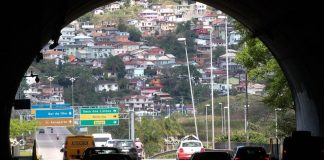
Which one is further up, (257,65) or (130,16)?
(130,16)

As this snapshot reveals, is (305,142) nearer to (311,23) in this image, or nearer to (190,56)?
(311,23)

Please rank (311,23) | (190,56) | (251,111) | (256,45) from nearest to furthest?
(311,23), (256,45), (251,111), (190,56)

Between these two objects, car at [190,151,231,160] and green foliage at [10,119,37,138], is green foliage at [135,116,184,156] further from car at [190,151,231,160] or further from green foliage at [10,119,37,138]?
car at [190,151,231,160]

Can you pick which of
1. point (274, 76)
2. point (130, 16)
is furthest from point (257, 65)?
point (130, 16)

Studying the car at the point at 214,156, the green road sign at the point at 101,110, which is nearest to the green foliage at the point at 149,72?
the green road sign at the point at 101,110

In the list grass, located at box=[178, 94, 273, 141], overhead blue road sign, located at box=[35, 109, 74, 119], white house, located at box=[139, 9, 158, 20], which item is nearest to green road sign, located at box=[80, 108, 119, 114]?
overhead blue road sign, located at box=[35, 109, 74, 119]

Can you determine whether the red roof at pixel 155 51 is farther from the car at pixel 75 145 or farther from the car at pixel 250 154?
the car at pixel 250 154
